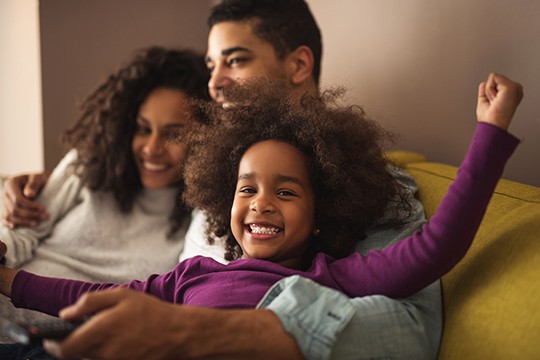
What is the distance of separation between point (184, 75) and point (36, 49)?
843 millimetres

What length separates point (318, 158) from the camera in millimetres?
1230

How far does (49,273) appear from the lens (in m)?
1.68

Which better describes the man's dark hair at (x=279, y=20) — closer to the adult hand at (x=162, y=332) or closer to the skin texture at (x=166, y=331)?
the skin texture at (x=166, y=331)

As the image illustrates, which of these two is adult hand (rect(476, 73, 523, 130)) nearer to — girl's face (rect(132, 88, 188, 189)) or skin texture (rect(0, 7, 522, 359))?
skin texture (rect(0, 7, 522, 359))

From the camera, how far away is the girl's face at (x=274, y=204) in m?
1.16

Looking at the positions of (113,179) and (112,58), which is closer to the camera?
(113,179)

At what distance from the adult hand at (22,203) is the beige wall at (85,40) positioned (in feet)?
2.07

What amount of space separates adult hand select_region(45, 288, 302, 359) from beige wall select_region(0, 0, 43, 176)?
5.94ft

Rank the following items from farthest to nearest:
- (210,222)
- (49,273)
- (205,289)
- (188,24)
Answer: (188,24), (49,273), (210,222), (205,289)

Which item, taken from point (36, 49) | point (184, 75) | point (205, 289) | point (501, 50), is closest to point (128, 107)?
point (184, 75)

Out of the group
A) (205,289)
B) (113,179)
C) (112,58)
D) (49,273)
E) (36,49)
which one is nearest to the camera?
(205,289)

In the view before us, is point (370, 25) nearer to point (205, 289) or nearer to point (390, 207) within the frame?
point (390, 207)

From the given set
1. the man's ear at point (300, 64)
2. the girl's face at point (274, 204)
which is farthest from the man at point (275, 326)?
the man's ear at point (300, 64)

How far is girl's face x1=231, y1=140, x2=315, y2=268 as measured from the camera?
3.81 feet
